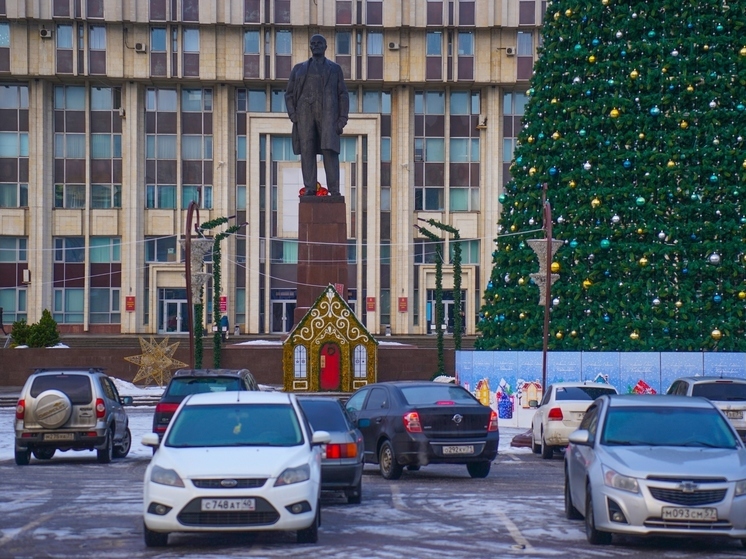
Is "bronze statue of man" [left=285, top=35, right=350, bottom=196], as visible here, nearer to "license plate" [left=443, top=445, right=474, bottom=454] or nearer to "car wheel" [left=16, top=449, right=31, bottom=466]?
"car wheel" [left=16, top=449, right=31, bottom=466]

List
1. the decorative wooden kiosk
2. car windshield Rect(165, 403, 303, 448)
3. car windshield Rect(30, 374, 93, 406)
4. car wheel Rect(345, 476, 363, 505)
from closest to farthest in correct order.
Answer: car windshield Rect(165, 403, 303, 448) → car wheel Rect(345, 476, 363, 505) → car windshield Rect(30, 374, 93, 406) → the decorative wooden kiosk

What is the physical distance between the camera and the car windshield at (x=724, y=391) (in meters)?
22.2

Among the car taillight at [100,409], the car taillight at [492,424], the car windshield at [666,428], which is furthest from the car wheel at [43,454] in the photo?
the car windshield at [666,428]

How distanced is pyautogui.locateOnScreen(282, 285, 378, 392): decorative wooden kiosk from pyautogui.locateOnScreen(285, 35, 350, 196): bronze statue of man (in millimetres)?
4021

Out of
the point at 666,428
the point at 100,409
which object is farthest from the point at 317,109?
the point at 666,428

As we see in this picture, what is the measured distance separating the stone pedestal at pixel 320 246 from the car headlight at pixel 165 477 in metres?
28.3

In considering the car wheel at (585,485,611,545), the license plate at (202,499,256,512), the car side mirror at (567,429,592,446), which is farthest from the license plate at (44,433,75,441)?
the car wheel at (585,485,611,545)

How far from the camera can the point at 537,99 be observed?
32.6 meters

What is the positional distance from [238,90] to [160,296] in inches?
477

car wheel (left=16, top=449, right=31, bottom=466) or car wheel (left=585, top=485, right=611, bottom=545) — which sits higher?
car wheel (left=585, top=485, right=611, bottom=545)

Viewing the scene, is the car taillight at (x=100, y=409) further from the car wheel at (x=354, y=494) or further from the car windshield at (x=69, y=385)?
the car wheel at (x=354, y=494)

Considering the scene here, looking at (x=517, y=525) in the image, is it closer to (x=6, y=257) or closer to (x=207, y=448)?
(x=207, y=448)

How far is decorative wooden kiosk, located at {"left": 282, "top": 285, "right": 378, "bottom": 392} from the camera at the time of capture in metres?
40.9

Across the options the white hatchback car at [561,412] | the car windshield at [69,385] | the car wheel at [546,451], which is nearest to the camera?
the car windshield at [69,385]
